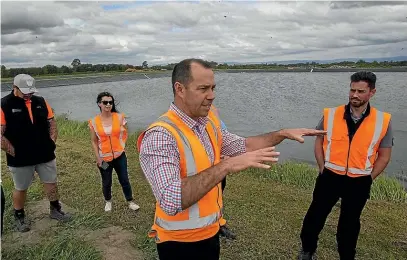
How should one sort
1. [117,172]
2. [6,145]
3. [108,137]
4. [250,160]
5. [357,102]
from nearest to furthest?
1. [250,160]
2. [357,102]
3. [6,145]
4. [108,137]
5. [117,172]

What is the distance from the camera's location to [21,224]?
4.94 m

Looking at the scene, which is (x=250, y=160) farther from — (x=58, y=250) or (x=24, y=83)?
(x=24, y=83)

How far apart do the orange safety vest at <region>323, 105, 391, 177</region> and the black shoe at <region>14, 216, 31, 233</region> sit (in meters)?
4.04

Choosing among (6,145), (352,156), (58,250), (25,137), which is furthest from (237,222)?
(6,145)

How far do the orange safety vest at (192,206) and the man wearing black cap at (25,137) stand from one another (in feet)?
9.80

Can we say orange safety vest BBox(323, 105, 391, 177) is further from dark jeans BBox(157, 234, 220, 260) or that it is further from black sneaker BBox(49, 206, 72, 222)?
black sneaker BBox(49, 206, 72, 222)

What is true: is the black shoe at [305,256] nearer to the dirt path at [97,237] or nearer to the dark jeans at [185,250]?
the dirt path at [97,237]

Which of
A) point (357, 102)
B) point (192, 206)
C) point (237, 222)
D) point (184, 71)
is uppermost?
point (184, 71)

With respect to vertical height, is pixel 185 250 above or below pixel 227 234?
above

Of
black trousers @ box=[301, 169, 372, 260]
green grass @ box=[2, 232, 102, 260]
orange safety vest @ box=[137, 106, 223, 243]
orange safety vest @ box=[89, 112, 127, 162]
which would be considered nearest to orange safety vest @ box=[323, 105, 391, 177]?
black trousers @ box=[301, 169, 372, 260]

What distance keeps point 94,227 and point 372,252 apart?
12.0 feet

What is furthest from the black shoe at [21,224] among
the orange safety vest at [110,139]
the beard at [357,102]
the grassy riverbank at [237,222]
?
the beard at [357,102]

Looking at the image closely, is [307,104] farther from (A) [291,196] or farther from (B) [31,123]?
(B) [31,123]

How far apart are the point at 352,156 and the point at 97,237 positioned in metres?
3.30
